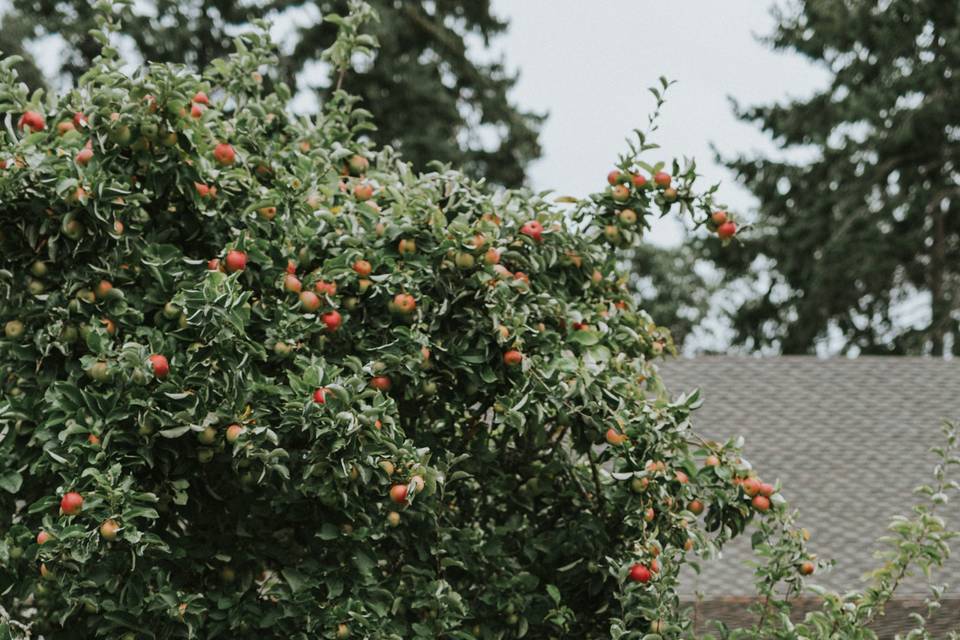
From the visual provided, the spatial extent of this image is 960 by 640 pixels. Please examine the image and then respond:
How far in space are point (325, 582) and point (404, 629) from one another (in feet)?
1.15

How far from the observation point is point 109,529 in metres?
3.41

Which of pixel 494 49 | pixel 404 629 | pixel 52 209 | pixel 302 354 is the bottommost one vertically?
pixel 404 629

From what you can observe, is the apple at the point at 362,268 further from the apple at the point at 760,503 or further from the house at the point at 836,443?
the house at the point at 836,443

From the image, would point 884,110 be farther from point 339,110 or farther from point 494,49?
point 339,110

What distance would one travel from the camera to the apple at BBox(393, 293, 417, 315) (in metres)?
3.98

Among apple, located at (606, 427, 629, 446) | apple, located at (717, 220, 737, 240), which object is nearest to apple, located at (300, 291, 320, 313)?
apple, located at (606, 427, 629, 446)

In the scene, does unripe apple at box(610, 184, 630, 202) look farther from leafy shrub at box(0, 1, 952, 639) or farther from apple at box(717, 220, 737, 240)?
apple at box(717, 220, 737, 240)

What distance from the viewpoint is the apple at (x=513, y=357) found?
3.99 m

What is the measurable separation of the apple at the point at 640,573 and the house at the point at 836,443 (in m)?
3.35

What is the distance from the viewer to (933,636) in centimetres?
729

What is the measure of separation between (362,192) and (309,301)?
0.72 m

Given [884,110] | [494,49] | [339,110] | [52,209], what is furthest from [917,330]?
[52,209]

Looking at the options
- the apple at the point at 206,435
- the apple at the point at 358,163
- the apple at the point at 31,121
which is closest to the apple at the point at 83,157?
the apple at the point at 31,121

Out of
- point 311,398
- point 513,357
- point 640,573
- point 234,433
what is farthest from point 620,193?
point 234,433
